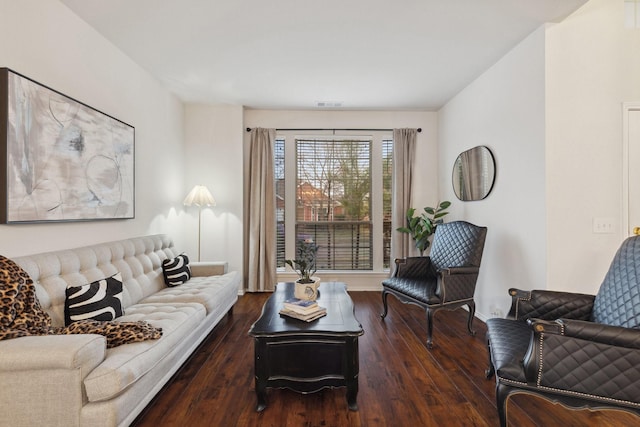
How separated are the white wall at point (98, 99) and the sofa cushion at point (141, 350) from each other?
30.5 inches

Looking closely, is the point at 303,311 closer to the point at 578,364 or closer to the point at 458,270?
the point at 578,364

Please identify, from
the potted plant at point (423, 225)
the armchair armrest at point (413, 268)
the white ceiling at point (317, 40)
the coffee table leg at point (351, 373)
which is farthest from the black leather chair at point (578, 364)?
the potted plant at point (423, 225)

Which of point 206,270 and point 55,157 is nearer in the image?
point 55,157

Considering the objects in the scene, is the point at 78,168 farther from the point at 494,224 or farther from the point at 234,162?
the point at 494,224

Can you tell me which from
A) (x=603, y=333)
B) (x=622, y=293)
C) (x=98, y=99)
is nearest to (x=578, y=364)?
(x=603, y=333)

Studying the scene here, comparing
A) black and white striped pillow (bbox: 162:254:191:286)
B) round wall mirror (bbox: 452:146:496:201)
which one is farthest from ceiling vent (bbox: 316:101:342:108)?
black and white striped pillow (bbox: 162:254:191:286)

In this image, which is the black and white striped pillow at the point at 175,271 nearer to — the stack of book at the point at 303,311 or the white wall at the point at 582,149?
the stack of book at the point at 303,311

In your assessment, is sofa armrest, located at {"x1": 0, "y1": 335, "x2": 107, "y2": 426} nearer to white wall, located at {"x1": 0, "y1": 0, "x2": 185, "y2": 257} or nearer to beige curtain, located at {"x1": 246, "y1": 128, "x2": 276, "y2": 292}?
white wall, located at {"x1": 0, "y1": 0, "x2": 185, "y2": 257}

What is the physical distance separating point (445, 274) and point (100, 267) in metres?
2.86

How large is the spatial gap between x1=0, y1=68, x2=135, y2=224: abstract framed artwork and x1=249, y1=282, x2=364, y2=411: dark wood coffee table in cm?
160

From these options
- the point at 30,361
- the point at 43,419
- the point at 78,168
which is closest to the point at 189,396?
the point at 43,419

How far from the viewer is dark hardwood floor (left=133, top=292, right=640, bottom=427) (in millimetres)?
1868

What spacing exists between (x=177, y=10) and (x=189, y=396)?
2.73 meters

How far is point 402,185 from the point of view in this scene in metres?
4.70
